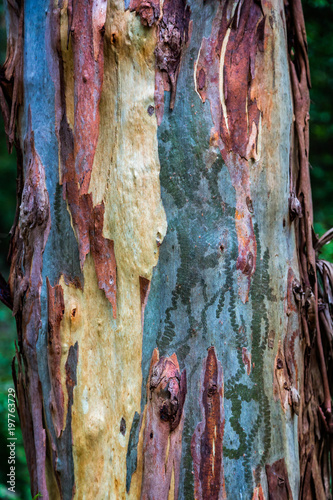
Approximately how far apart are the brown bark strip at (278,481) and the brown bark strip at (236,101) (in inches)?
16.2

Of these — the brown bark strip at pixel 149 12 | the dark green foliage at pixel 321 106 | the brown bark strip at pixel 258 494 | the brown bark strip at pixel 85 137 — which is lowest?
the brown bark strip at pixel 258 494

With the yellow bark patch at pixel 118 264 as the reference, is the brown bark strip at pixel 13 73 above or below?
above

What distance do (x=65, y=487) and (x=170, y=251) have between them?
64 cm

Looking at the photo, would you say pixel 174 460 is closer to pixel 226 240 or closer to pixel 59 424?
pixel 59 424

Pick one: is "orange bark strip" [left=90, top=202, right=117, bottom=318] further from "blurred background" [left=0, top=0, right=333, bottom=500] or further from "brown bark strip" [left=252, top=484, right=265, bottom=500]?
"blurred background" [left=0, top=0, right=333, bottom=500]

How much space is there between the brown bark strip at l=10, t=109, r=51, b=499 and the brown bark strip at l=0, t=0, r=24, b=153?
0.08 metres

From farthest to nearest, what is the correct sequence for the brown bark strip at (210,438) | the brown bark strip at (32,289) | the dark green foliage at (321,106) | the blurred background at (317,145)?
the dark green foliage at (321,106)
the blurred background at (317,145)
the brown bark strip at (32,289)
the brown bark strip at (210,438)

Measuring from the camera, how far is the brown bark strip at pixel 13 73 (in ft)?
3.82

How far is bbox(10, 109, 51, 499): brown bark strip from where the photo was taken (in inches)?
42.6

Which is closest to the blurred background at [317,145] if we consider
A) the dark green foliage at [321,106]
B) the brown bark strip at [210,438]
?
the dark green foliage at [321,106]

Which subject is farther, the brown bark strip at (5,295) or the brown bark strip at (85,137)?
the brown bark strip at (5,295)

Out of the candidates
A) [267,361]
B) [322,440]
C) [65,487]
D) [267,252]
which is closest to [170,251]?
[267,252]

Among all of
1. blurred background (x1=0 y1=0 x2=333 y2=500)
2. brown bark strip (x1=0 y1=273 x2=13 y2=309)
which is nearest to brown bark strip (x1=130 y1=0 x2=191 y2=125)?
brown bark strip (x1=0 y1=273 x2=13 y2=309)

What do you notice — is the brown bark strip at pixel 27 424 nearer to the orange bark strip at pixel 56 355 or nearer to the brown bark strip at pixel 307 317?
the orange bark strip at pixel 56 355
